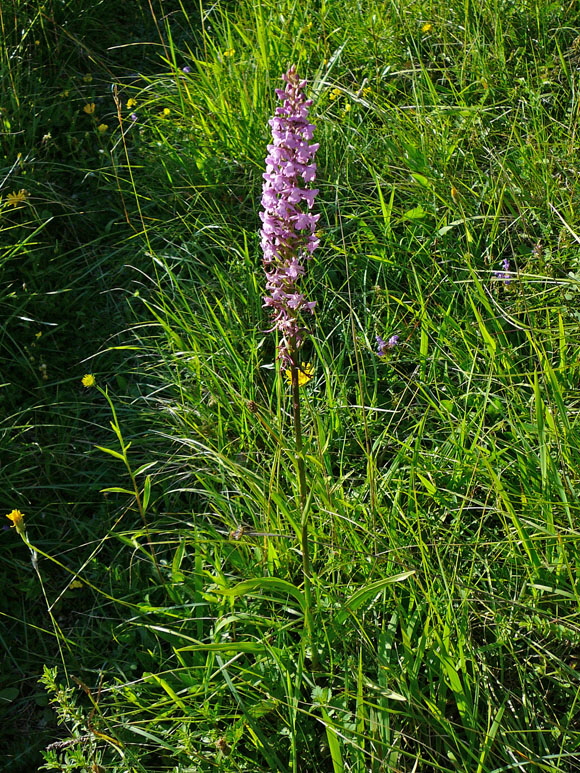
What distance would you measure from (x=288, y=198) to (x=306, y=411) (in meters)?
1.17

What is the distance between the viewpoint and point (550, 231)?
279 cm

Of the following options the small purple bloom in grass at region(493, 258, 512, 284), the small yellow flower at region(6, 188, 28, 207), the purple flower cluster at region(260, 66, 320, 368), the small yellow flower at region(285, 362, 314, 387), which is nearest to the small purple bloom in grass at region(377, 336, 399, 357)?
the small yellow flower at region(285, 362, 314, 387)

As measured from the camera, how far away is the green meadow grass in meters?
1.78

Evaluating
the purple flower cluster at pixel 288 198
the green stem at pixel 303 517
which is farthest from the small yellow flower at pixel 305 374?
the purple flower cluster at pixel 288 198

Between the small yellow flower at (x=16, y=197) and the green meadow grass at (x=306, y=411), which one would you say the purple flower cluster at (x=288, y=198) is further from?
the small yellow flower at (x=16, y=197)

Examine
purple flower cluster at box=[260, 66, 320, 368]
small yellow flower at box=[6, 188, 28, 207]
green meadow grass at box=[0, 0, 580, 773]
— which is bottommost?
green meadow grass at box=[0, 0, 580, 773]

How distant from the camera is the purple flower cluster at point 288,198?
1.37 meters

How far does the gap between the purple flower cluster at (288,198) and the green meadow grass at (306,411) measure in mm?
413

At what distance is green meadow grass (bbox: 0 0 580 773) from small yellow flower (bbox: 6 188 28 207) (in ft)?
0.21

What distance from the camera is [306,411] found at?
2471mm

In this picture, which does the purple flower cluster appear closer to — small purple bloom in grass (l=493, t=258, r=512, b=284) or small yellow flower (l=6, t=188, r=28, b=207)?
small purple bloom in grass (l=493, t=258, r=512, b=284)

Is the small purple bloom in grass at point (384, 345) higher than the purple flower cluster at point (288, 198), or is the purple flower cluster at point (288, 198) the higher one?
the purple flower cluster at point (288, 198)

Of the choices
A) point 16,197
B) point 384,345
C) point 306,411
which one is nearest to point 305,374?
point 306,411

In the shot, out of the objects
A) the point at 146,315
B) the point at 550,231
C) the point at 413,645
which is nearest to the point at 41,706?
the point at 413,645
